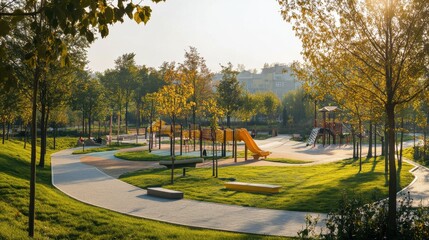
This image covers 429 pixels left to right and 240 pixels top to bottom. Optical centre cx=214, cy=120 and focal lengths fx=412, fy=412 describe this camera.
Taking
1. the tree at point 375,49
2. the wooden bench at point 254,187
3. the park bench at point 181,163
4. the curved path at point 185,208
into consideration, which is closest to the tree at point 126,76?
the park bench at point 181,163

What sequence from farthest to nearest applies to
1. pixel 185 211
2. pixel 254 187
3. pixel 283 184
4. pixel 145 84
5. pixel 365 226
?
pixel 145 84 < pixel 283 184 < pixel 254 187 < pixel 185 211 < pixel 365 226

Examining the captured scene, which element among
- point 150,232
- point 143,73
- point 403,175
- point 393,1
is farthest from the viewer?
point 143,73

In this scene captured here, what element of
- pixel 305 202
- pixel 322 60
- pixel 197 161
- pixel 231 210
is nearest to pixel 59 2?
pixel 322 60

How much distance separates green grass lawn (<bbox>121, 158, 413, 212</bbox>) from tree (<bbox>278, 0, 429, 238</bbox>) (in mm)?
3478

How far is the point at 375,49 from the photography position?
9.13m

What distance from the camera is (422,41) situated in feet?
28.1

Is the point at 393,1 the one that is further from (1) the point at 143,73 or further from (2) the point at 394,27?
(1) the point at 143,73

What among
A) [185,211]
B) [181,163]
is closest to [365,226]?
[185,211]

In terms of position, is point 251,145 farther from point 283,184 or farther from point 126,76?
point 126,76

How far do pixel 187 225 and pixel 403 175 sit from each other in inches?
539

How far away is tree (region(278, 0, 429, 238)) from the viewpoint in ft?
28.1

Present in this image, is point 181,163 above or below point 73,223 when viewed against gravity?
above

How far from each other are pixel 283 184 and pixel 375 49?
37.3ft

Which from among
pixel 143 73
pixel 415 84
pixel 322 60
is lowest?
pixel 415 84
